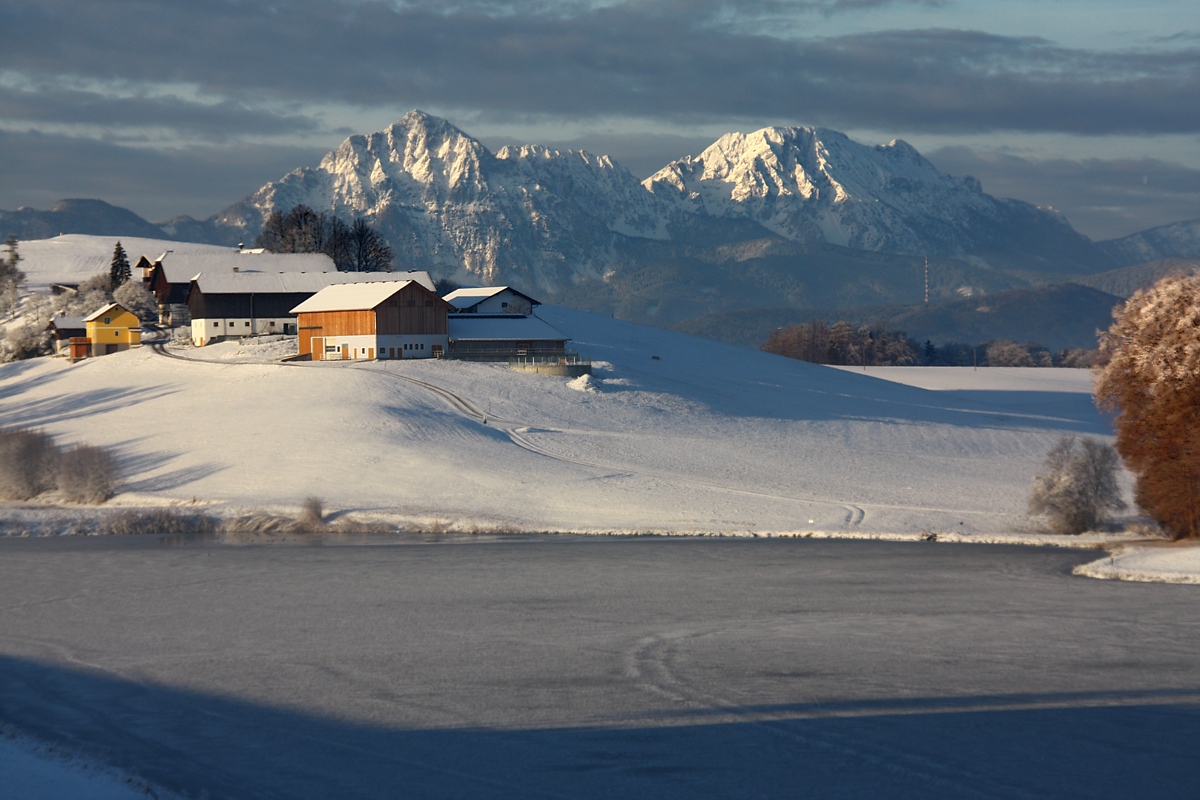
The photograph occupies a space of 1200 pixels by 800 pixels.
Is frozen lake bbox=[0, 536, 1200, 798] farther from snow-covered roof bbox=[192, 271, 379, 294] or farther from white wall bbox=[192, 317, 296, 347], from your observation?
snow-covered roof bbox=[192, 271, 379, 294]

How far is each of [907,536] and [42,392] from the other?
62.3 metres

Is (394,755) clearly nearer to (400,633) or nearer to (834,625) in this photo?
(400,633)

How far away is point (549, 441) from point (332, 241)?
7763 cm

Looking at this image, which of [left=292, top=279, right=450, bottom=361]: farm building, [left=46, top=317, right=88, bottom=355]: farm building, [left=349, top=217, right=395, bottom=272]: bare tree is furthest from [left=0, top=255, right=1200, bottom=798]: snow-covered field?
[left=349, top=217, right=395, bottom=272]: bare tree

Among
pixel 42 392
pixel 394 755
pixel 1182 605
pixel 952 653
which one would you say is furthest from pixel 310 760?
pixel 42 392

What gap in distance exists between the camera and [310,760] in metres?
18.0

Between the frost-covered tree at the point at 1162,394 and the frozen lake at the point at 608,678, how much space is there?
7.09m

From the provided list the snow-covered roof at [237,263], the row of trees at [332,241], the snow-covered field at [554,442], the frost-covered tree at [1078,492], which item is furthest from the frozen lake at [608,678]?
the row of trees at [332,241]

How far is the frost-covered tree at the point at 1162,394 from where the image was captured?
132 feet

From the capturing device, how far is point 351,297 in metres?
86.1

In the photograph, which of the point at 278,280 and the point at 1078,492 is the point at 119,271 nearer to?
the point at 278,280

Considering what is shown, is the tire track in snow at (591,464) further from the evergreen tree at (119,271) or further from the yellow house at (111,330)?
the evergreen tree at (119,271)

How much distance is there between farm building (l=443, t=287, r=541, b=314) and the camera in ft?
325

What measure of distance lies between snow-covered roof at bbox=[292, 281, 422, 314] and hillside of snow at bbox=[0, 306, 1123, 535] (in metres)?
5.19
